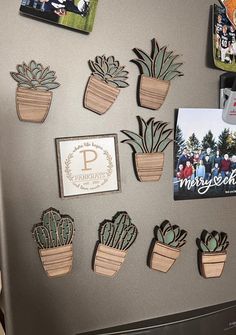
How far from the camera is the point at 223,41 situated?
24.2 inches

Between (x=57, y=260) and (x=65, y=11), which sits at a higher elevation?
(x=65, y=11)

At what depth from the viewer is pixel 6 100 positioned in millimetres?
517

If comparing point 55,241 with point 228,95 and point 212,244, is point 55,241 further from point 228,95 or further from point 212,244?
point 228,95

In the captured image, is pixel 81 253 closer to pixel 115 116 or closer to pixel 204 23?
pixel 115 116

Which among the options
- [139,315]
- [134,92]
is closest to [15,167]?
[134,92]

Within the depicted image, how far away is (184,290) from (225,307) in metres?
0.09

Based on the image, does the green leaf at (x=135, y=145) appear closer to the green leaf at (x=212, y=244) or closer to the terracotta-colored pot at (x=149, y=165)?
the terracotta-colored pot at (x=149, y=165)

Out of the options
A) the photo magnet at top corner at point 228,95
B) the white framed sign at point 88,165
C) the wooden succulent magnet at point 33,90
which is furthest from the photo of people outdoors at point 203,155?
the wooden succulent magnet at point 33,90

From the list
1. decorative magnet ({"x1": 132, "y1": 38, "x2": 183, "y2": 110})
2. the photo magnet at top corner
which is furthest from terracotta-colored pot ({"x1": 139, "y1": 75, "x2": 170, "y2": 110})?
the photo magnet at top corner

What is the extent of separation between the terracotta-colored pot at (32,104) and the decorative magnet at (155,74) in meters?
0.15

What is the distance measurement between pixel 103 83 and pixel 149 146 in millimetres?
126

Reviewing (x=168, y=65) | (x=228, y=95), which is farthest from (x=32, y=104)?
(x=228, y=95)

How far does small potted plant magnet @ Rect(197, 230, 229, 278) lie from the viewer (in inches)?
24.8

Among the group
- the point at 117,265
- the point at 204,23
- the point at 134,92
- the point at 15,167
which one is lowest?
the point at 117,265
